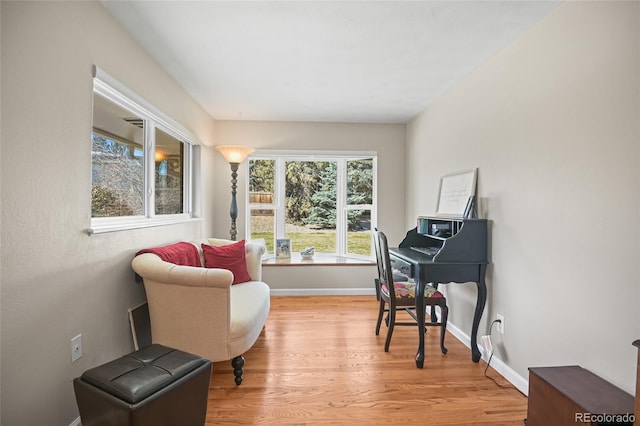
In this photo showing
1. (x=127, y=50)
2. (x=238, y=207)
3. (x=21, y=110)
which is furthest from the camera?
(x=238, y=207)

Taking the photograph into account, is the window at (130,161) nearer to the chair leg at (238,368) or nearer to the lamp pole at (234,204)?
the lamp pole at (234,204)

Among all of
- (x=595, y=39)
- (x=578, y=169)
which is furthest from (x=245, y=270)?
(x=595, y=39)

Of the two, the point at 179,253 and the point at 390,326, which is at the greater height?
the point at 179,253

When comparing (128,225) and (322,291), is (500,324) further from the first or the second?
(128,225)

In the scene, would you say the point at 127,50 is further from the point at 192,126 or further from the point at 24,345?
the point at 24,345

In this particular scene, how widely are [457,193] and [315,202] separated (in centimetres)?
207

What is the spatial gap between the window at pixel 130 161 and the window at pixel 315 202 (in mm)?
1215

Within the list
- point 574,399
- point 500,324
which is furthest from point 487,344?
point 574,399

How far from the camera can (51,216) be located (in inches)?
57.2

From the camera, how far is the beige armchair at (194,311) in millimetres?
1888

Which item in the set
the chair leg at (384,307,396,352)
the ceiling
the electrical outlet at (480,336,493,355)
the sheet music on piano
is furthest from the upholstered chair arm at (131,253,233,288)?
the electrical outlet at (480,336,493,355)

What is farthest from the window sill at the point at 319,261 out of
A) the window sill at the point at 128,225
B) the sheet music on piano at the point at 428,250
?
the window sill at the point at 128,225

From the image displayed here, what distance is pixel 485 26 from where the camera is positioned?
196 centimetres

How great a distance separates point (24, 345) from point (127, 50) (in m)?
1.82
